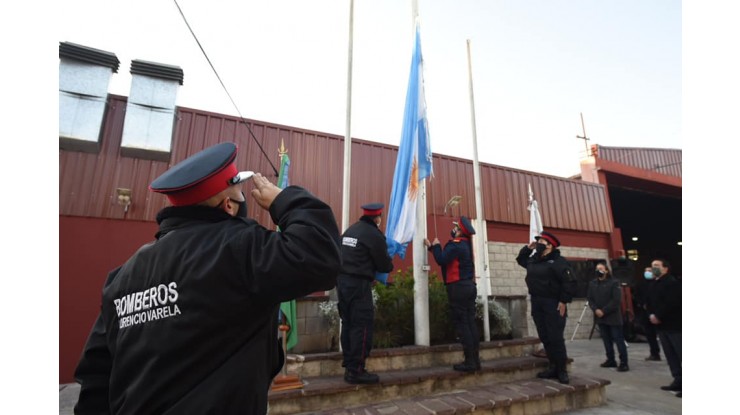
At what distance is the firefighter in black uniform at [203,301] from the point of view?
108cm

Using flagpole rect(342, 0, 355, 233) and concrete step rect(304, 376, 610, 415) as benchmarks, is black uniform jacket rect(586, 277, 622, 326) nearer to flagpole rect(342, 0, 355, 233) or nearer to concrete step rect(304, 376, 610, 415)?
concrete step rect(304, 376, 610, 415)

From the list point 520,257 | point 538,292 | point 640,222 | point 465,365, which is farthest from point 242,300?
point 640,222

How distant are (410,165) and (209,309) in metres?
4.43

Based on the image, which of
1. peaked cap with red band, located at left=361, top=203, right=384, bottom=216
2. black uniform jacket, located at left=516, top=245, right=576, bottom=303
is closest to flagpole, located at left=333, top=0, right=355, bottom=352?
peaked cap with red band, located at left=361, top=203, right=384, bottom=216

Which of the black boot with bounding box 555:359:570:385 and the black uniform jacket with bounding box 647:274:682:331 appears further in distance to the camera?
the black uniform jacket with bounding box 647:274:682:331

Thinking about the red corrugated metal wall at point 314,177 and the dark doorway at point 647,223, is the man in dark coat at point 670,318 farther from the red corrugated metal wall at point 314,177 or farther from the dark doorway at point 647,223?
the dark doorway at point 647,223

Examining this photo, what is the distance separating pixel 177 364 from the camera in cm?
108

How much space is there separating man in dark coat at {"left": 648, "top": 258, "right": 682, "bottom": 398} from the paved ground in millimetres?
350

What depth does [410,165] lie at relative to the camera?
17.4ft

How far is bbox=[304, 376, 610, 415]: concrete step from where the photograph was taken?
11.5ft

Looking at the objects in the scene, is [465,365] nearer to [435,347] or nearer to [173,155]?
[435,347]

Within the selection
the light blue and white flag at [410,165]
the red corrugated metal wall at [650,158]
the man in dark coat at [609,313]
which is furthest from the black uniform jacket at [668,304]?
the red corrugated metal wall at [650,158]

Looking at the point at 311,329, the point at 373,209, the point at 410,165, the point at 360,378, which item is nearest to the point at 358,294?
the point at 360,378

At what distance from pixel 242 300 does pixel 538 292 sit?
469cm
